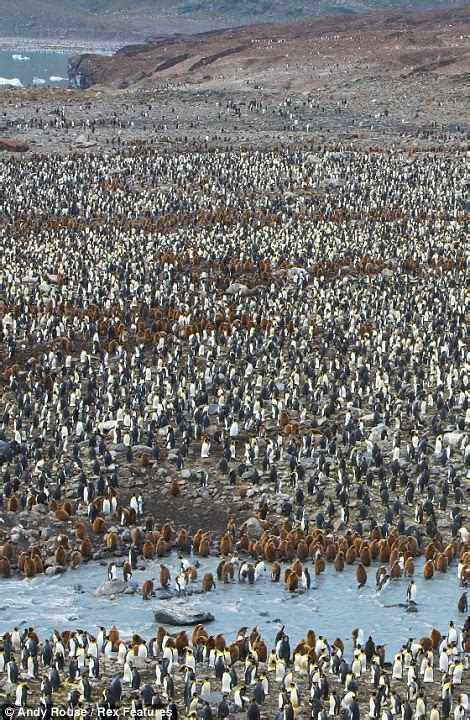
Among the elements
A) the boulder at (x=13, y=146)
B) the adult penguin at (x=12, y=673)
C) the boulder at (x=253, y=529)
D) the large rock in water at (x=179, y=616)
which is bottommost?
the large rock in water at (x=179, y=616)

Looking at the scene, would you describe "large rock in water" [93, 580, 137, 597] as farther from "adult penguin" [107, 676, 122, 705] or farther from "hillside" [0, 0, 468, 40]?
"hillside" [0, 0, 468, 40]

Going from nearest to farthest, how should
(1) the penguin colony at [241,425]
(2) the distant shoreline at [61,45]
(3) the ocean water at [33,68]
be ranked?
1. (1) the penguin colony at [241,425]
2. (3) the ocean water at [33,68]
3. (2) the distant shoreline at [61,45]

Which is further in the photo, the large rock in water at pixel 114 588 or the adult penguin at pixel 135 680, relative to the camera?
the large rock in water at pixel 114 588

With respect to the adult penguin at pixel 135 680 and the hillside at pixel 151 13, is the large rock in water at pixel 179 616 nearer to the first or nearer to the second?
the adult penguin at pixel 135 680

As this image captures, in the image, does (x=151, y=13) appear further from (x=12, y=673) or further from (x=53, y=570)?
(x=12, y=673)

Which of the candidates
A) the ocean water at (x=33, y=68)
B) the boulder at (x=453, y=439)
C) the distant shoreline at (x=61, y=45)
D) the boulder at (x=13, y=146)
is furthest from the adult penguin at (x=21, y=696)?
the distant shoreline at (x=61, y=45)

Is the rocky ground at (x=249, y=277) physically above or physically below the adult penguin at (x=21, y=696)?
above

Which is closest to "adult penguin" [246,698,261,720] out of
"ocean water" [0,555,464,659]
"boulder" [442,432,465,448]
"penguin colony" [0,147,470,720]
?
"penguin colony" [0,147,470,720]
